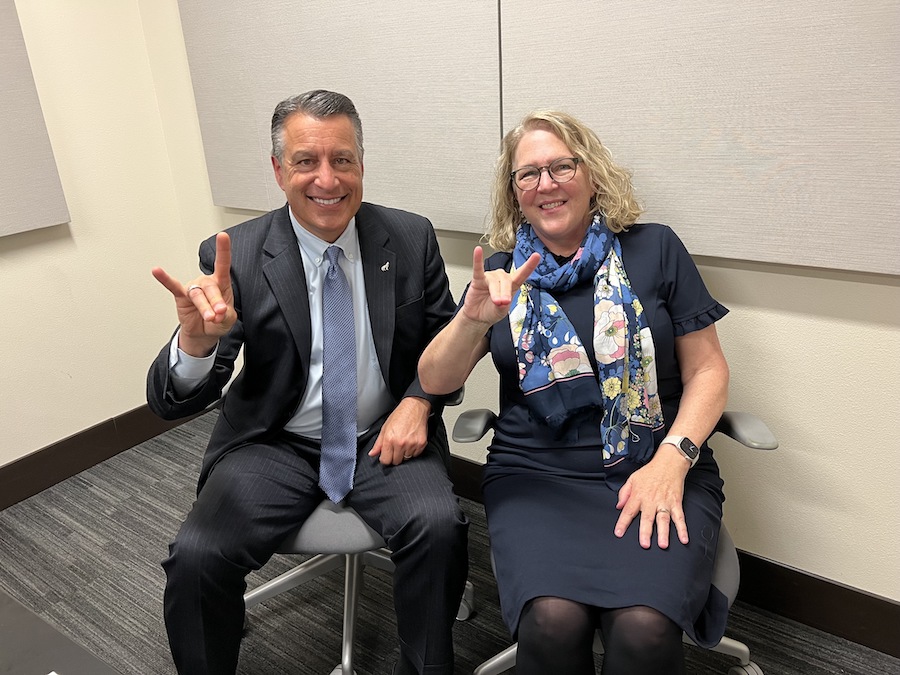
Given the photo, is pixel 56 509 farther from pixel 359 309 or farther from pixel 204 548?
pixel 359 309

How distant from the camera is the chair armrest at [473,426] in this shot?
62.2 inches

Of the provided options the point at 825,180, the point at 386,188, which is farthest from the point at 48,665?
the point at 825,180

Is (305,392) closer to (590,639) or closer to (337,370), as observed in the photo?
(337,370)

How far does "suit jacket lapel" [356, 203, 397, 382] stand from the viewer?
173 centimetres

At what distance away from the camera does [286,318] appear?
1.65 meters

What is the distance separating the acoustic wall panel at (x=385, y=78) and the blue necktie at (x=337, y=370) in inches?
21.5

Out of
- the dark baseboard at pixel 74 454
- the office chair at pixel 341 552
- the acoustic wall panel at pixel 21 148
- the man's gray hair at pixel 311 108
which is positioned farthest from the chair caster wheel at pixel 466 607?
the acoustic wall panel at pixel 21 148

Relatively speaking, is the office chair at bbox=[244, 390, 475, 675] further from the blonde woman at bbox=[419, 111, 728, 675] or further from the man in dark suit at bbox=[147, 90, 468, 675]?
the blonde woman at bbox=[419, 111, 728, 675]

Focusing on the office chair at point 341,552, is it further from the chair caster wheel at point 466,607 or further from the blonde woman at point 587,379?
the blonde woman at point 587,379

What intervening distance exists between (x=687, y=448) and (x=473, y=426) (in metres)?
0.49

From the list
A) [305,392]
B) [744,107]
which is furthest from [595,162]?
[305,392]

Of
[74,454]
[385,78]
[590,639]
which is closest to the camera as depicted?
[590,639]

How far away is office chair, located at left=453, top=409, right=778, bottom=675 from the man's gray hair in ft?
2.56

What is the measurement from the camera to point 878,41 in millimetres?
1366
